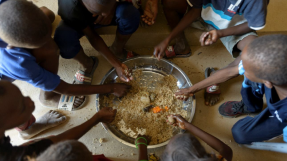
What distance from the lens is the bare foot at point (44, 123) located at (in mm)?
1467

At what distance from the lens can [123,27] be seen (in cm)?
144

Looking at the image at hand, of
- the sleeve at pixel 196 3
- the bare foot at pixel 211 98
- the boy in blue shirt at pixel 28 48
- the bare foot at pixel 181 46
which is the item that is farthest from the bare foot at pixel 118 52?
the bare foot at pixel 211 98

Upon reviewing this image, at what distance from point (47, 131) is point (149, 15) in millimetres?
1282

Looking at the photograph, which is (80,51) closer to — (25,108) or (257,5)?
(25,108)

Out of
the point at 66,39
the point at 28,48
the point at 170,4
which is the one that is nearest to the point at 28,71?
the point at 28,48

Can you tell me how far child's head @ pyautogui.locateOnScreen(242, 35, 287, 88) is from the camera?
85cm

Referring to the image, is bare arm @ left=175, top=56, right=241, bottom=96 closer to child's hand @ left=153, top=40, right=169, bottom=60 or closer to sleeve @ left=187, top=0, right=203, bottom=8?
child's hand @ left=153, top=40, right=169, bottom=60

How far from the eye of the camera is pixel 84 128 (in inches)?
48.3

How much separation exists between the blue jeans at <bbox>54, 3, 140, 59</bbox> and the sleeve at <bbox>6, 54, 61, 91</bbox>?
29cm

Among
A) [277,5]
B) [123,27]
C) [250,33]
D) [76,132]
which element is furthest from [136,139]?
[277,5]

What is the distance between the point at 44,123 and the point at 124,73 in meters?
0.74

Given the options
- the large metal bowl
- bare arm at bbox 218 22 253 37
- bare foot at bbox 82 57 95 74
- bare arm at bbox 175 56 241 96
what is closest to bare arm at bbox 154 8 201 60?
the large metal bowl

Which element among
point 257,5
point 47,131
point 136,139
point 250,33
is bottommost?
point 47,131

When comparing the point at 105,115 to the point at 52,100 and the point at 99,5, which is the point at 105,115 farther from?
the point at 99,5
